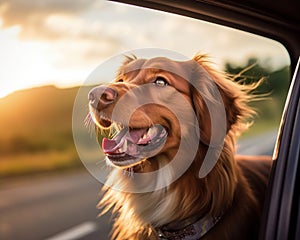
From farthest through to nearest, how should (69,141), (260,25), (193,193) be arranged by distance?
(260,25)
(193,193)
(69,141)

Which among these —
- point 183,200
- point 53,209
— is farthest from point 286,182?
point 53,209

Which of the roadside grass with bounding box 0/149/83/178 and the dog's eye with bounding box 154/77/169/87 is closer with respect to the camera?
the roadside grass with bounding box 0/149/83/178

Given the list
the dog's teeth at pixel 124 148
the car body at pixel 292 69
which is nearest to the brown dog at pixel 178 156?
the dog's teeth at pixel 124 148

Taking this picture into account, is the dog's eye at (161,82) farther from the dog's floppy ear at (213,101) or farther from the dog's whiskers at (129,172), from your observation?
the dog's whiskers at (129,172)

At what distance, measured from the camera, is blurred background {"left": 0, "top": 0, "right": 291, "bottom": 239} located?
173 cm

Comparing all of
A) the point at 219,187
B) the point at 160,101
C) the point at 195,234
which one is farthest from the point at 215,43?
the point at 195,234

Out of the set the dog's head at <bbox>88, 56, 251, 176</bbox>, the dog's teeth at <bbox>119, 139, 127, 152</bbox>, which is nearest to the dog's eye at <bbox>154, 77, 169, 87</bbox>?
the dog's head at <bbox>88, 56, 251, 176</bbox>

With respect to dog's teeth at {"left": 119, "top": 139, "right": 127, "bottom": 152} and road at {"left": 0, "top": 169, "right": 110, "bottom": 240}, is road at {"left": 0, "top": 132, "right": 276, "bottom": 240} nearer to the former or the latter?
road at {"left": 0, "top": 169, "right": 110, "bottom": 240}

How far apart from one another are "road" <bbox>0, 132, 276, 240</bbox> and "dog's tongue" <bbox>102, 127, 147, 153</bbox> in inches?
3.9

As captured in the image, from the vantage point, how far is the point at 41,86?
179cm

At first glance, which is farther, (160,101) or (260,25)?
(260,25)

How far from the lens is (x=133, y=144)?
1.79m

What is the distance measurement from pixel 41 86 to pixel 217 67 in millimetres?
552

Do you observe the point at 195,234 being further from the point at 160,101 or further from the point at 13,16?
the point at 13,16
